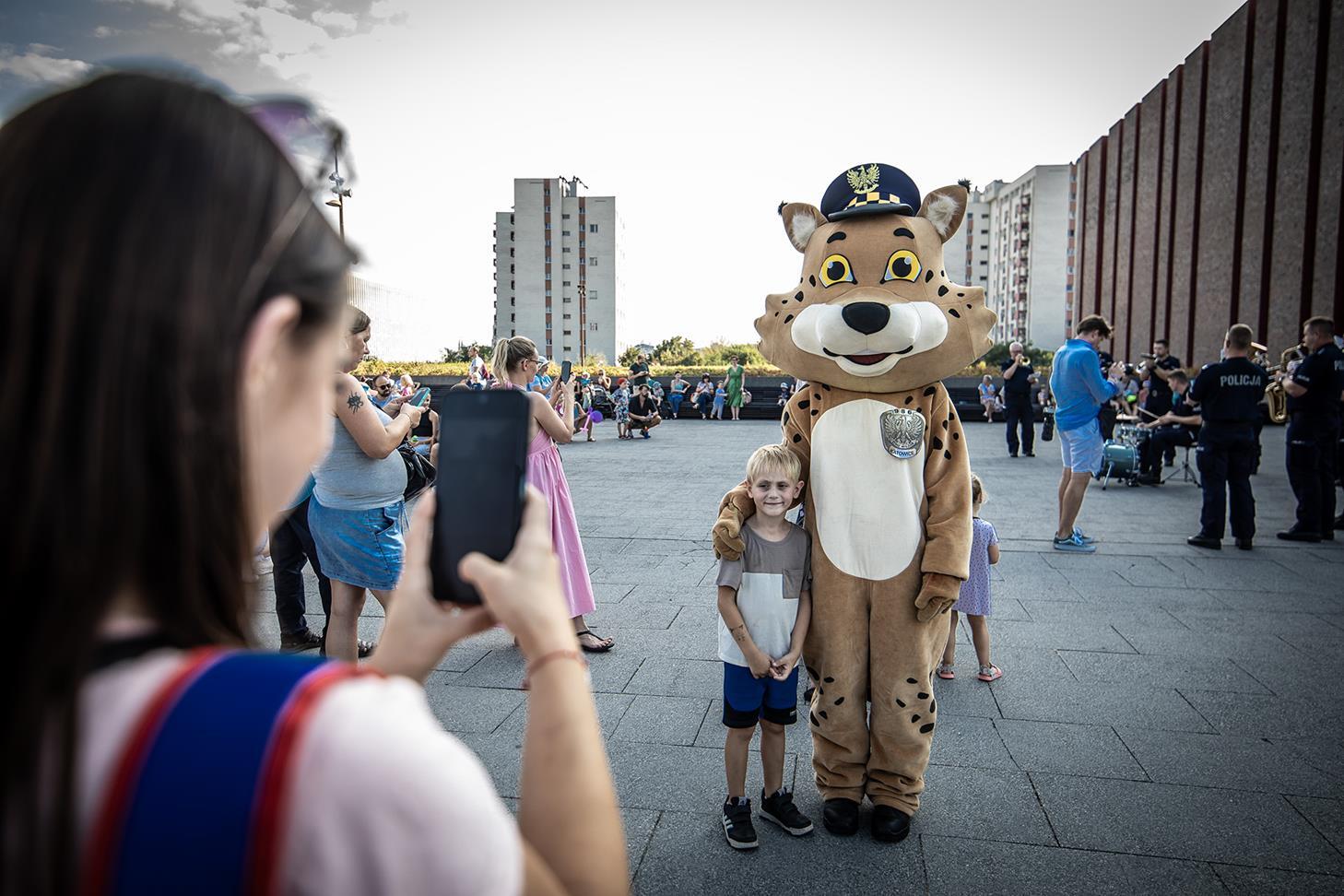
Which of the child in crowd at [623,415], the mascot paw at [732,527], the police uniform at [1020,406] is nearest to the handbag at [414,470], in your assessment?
the mascot paw at [732,527]

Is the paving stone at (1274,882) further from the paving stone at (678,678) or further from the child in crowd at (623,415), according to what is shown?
the child in crowd at (623,415)

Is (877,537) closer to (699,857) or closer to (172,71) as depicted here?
(699,857)

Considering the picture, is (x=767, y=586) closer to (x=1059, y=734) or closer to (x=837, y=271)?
(x=837, y=271)

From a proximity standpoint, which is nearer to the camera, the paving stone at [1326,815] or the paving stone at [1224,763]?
the paving stone at [1326,815]

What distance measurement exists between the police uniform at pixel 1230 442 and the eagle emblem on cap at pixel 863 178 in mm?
6024

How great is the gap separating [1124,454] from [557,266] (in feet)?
283

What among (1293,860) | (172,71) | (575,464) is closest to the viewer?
(172,71)

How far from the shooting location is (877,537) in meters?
2.98

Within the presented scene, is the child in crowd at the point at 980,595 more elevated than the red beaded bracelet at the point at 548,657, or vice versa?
the red beaded bracelet at the point at 548,657

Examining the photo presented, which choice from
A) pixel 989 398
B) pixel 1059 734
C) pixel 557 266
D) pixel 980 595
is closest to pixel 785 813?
pixel 1059 734

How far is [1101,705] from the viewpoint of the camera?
401cm

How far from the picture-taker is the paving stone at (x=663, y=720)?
12.0 feet

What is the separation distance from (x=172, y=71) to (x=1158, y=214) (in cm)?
3893

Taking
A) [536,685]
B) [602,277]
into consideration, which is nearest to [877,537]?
[536,685]
